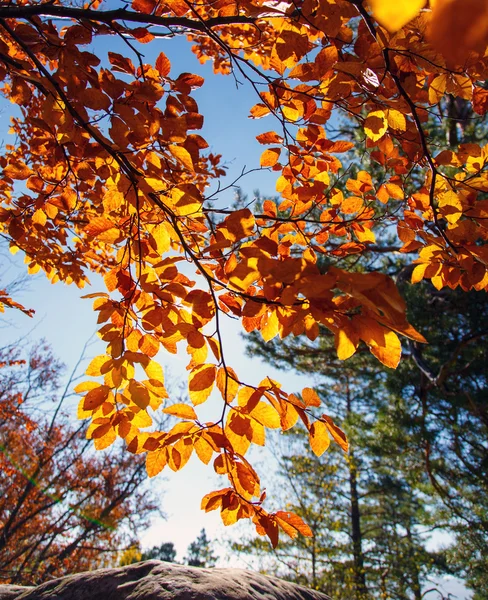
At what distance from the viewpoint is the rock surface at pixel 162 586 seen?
164cm

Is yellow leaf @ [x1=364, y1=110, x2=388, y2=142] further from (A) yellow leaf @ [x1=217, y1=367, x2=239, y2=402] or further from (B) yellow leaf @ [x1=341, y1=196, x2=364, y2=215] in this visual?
(A) yellow leaf @ [x1=217, y1=367, x2=239, y2=402]

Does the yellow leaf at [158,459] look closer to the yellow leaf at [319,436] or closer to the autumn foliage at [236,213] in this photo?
the autumn foliage at [236,213]

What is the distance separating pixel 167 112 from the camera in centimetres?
114

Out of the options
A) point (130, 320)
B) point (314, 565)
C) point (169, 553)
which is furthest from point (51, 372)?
point (169, 553)

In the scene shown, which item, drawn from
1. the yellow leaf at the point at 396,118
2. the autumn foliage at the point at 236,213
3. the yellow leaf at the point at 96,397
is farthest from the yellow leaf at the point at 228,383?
the yellow leaf at the point at 396,118

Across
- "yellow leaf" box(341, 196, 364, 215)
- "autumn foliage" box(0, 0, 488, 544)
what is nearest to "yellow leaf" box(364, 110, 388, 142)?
"autumn foliage" box(0, 0, 488, 544)

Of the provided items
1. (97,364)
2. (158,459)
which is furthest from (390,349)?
(97,364)

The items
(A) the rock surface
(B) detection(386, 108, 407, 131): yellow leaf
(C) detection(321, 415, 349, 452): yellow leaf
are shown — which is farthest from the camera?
(A) the rock surface

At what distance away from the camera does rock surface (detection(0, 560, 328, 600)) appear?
5.40 ft

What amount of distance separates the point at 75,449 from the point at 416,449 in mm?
9145

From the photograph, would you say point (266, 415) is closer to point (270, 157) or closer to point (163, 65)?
point (270, 157)

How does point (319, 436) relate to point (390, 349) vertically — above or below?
below

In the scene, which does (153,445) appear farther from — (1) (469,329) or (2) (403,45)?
(1) (469,329)

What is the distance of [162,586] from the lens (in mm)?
1669
